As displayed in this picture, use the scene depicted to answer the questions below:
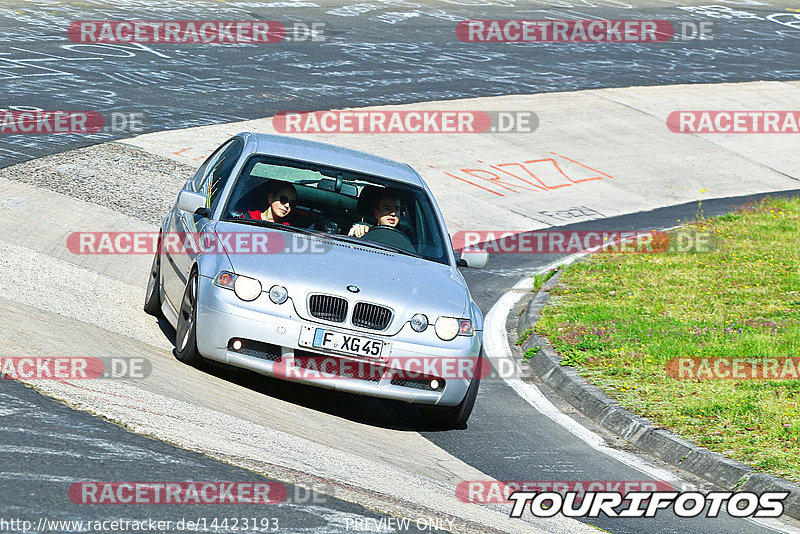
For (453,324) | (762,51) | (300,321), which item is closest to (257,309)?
(300,321)

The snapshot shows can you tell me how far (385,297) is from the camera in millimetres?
7406

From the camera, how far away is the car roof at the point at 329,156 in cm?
887

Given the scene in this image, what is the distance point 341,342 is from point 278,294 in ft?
1.69

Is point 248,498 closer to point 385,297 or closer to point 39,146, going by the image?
point 385,297

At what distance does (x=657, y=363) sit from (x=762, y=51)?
2433 centimetres
